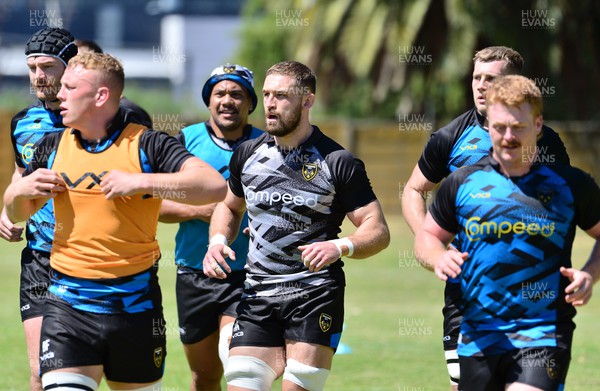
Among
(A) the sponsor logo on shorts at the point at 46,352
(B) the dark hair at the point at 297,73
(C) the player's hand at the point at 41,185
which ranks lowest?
(A) the sponsor logo on shorts at the point at 46,352

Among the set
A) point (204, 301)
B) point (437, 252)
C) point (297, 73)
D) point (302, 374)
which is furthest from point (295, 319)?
point (204, 301)

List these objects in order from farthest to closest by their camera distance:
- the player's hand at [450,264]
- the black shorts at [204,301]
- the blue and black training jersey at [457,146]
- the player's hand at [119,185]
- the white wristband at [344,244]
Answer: the black shorts at [204,301], the blue and black training jersey at [457,146], the white wristband at [344,244], the player's hand at [119,185], the player's hand at [450,264]

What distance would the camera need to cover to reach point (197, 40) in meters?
100

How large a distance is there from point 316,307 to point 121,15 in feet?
369

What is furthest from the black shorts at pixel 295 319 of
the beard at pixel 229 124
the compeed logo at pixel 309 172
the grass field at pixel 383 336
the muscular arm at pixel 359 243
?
the grass field at pixel 383 336

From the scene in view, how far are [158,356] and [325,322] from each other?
102cm

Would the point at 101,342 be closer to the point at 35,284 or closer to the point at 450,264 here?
the point at 35,284

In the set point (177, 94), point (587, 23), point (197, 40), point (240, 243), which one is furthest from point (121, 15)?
point (240, 243)

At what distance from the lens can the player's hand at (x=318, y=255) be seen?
6250 millimetres

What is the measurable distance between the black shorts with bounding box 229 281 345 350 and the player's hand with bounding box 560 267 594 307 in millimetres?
1672

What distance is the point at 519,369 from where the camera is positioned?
5461mm

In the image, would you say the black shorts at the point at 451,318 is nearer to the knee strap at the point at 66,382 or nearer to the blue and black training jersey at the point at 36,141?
the knee strap at the point at 66,382

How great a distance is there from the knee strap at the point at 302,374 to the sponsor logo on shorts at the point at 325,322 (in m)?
0.25

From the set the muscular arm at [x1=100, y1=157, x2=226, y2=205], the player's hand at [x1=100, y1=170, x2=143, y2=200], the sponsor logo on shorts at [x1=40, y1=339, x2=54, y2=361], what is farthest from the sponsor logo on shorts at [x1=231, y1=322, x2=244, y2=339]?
the player's hand at [x1=100, y1=170, x2=143, y2=200]
